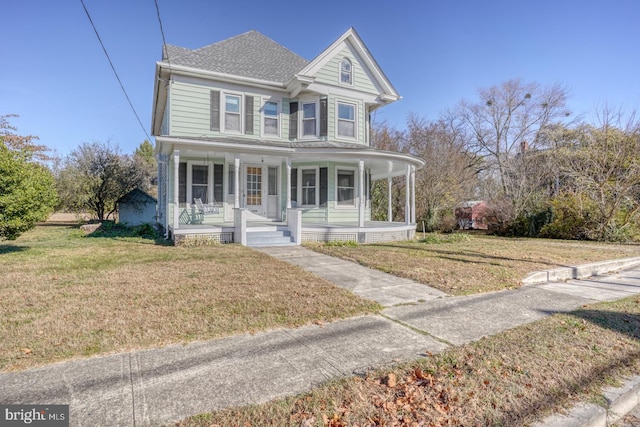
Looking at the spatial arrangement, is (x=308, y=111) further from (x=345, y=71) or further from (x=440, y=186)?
(x=440, y=186)

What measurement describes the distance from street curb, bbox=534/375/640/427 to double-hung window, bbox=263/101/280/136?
491 inches

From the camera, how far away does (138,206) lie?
61.8 ft

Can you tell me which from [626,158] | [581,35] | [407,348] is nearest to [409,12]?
[581,35]

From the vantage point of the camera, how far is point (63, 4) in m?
7.82

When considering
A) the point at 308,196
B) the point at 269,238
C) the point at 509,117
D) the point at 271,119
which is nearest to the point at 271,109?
the point at 271,119

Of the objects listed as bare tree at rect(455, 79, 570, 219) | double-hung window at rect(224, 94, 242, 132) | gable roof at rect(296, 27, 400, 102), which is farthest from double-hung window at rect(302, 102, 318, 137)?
bare tree at rect(455, 79, 570, 219)

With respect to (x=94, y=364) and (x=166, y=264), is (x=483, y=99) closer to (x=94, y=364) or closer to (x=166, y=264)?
(x=166, y=264)

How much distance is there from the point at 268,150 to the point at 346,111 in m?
4.58

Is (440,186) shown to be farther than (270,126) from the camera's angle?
Yes

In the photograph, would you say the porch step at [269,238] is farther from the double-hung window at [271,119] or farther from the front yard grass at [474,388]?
the front yard grass at [474,388]

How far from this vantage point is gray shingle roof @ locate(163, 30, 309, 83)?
12.5 m

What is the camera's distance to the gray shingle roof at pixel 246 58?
12477mm

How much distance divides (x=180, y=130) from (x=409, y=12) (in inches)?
410

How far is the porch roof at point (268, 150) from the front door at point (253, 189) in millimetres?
765
